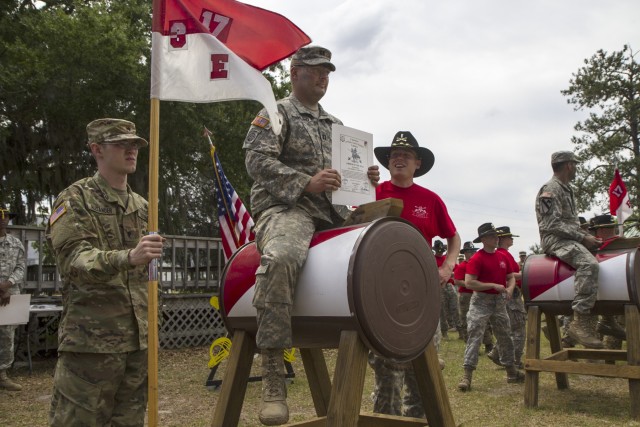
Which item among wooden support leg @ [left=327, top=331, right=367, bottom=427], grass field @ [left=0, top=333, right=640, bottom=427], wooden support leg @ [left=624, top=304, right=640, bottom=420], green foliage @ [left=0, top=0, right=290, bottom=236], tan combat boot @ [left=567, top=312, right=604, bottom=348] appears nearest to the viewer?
wooden support leg @ [left=327, top=331, right=367, bottom=427]

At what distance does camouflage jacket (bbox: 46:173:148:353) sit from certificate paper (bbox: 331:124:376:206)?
3.97ft

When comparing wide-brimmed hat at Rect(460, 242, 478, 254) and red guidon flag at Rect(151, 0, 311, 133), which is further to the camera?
wide-brimmed hat at Rect(460, 242, 478, 254)

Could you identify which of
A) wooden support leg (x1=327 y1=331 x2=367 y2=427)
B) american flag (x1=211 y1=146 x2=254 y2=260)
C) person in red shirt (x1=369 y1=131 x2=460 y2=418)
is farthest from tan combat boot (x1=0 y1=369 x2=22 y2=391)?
wooden support leg (x1=327 y1=331 x2=367 y2=427)

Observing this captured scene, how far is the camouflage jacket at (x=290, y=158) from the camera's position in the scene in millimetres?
3428

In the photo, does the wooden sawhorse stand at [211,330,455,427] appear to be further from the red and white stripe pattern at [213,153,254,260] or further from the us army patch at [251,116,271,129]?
the red and white stripe pattern at [213,153,254,260]

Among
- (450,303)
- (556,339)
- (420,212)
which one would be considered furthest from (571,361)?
(450,303)

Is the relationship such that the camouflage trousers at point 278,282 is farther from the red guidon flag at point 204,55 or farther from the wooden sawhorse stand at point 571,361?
the wooden sawhorse stand at point 571,361

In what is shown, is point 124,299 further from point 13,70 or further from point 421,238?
point 13,70

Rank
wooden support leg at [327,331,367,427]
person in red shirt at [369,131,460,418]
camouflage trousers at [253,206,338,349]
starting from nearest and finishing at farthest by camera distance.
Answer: wooden support leg at [327,331,367,427]
camouflage trousers at [253,206,338,349]
person in red shirt at [369,131,460,418]

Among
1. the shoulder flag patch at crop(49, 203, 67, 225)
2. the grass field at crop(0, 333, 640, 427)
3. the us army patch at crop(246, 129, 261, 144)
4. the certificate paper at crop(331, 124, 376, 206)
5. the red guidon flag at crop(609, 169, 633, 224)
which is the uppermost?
the red guidon flag at crop(609, 169, 633, 224)

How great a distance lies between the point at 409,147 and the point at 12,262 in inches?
260

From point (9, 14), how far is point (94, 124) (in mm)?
18271

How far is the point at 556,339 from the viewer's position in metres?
8.31

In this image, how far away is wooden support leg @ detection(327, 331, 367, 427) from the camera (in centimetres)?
304
